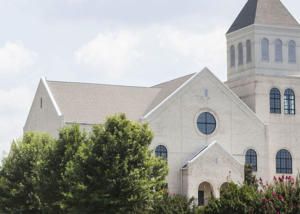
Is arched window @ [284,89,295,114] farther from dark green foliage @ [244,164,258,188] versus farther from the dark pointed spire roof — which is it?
dark green foliage @ [244,164,258,188]

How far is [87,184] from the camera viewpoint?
1345 inches

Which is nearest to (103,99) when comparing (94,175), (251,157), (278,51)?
(251,157)

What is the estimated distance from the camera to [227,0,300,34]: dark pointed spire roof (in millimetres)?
53938

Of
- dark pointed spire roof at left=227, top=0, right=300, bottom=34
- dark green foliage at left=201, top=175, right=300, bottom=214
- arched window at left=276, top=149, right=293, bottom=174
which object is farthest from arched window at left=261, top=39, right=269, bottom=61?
dark green foliage at left=201, top=175, right=300, bottom=214

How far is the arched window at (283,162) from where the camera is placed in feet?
174

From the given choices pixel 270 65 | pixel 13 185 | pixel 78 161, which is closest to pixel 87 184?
pixel 78 161

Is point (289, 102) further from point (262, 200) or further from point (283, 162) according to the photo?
point (262, 200)

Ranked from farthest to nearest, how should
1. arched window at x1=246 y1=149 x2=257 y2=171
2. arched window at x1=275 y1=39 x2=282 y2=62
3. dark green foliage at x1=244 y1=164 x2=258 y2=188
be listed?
arched window at x1=275 y1=39 x2=282 y2=62, arched window at x1=246 y1=149 x2=257 y2=171, dark green foliage at x1=244 y1=164 x2=258 y2=188

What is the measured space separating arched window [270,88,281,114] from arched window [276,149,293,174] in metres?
3.90

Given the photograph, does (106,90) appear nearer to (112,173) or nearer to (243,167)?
(243,167)

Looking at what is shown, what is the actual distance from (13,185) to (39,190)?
2887mm

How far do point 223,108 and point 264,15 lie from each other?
1052 cm

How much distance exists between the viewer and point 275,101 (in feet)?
176

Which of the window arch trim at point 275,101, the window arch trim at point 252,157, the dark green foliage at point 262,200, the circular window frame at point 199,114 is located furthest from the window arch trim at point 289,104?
the dark green foliage at point 262,200
